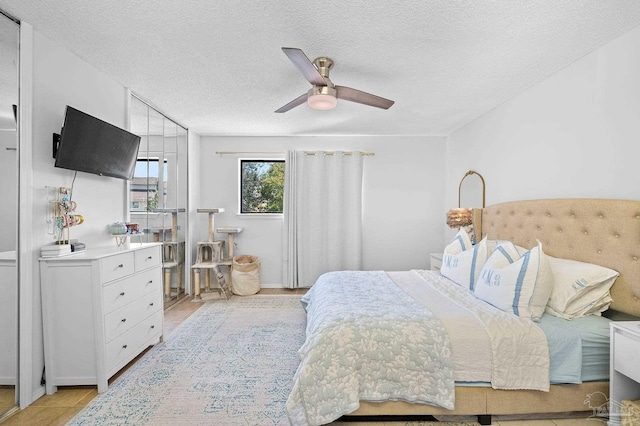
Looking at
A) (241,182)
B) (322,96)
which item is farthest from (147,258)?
(241,182)

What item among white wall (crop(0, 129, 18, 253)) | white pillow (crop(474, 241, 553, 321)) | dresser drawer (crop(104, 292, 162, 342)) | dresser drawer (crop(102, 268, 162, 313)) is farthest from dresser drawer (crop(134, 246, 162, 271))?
white pillow (crop(474, 241, 553, 321))

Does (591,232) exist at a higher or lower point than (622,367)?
higher

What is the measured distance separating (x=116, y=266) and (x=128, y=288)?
0.23m

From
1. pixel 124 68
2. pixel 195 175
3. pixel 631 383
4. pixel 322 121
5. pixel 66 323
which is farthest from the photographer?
pixel 195 175

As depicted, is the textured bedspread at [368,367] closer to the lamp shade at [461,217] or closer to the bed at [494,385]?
the bed at [494,385]

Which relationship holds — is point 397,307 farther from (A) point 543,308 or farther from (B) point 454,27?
(B) point 454,27

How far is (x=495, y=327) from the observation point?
1.79m

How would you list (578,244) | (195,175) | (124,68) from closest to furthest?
(578,244), (124,68), (195,175)

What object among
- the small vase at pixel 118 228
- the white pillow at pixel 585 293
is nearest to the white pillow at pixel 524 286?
the white pillow at pixel 585 293

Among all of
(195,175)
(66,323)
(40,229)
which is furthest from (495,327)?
(195,175)

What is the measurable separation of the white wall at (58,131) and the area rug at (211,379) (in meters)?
0.62

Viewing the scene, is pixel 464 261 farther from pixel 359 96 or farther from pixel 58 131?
pixel 58 131

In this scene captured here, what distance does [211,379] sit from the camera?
224 cm

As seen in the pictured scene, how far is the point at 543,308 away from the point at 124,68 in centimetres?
366
